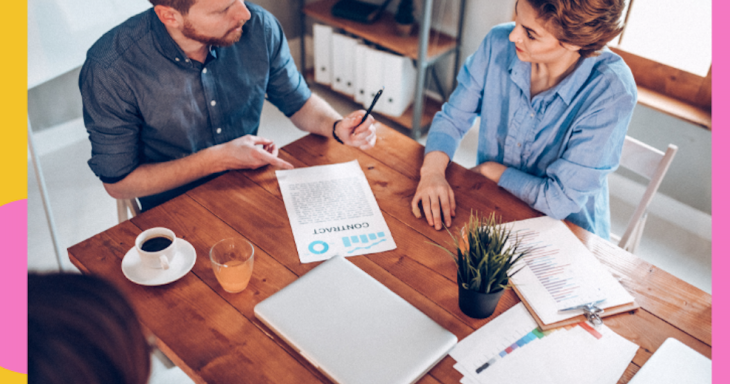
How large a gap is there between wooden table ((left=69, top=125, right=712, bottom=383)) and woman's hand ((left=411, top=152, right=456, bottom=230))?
0.07 ft

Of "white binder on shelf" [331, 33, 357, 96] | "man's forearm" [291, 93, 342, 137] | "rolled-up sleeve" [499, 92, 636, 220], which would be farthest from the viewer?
"white binder on shelf" [331, 33, 357, 96]

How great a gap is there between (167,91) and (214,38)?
0.18m

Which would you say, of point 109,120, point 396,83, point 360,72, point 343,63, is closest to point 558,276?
point 109,120

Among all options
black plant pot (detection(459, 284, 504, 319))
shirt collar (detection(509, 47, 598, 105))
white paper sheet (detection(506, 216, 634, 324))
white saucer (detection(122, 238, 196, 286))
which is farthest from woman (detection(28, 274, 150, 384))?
shirt collar (detection(509, 47, 598, 105))

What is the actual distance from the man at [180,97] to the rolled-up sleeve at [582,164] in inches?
17.6

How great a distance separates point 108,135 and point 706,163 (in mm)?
2319

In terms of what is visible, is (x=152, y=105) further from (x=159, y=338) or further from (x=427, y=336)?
(x=427, y=336)

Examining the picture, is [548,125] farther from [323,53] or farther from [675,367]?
[323,53]

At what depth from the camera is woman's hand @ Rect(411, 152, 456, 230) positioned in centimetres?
116

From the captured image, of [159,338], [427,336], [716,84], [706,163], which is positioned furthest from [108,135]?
[706,163]

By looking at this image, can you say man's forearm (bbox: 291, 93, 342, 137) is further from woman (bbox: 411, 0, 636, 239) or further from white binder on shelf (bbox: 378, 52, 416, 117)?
white binder on shelf (bbox: 378, 52, 416, 117)

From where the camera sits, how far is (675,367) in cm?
87

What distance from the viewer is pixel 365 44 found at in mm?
2861

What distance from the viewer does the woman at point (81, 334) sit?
470 millimetres
